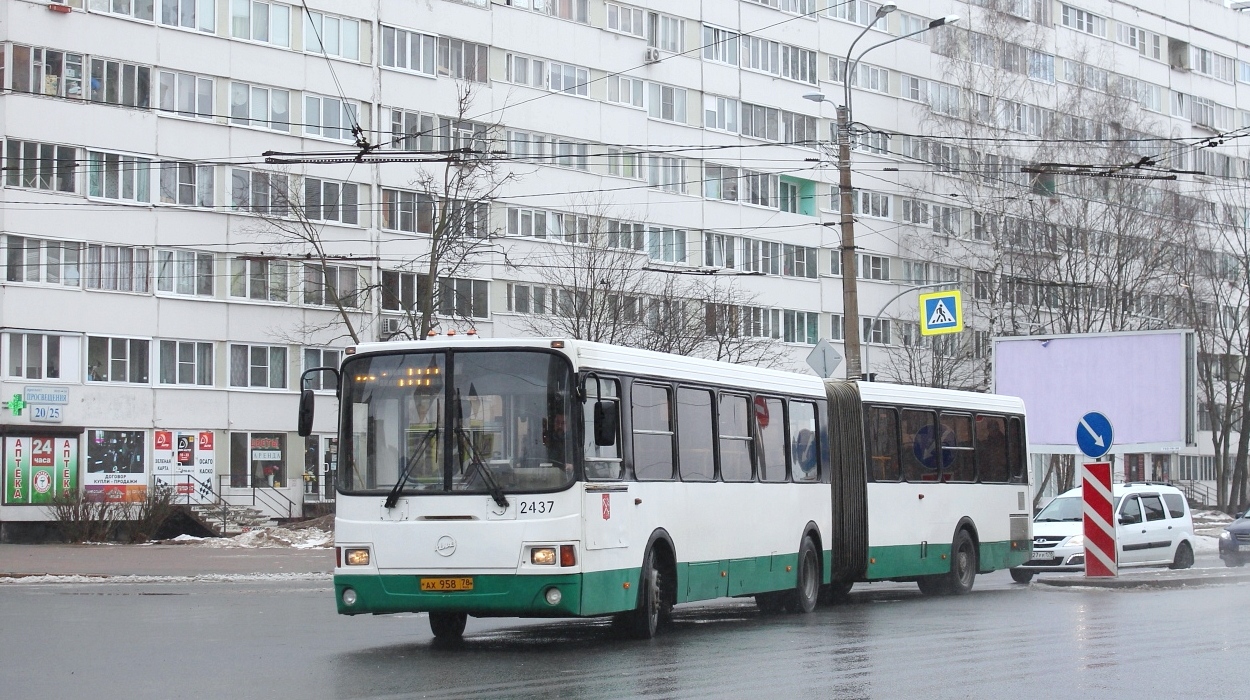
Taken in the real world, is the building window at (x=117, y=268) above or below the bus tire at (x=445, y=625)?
above

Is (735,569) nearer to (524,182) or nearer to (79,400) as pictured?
(79,400)

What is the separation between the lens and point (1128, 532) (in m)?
29.6

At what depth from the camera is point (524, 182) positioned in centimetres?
5891

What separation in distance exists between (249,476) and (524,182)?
1412cm

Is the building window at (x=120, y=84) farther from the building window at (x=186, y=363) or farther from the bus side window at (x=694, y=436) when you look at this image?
the bus side window at (x=694, y=436)

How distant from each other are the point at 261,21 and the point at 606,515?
138ft

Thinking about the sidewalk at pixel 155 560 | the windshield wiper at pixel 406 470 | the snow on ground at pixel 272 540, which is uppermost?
the windshield wiper at pixel 406 470

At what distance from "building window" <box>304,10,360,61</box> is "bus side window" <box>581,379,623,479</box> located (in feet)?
135

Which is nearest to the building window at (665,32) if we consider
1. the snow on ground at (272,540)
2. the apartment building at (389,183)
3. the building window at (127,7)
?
the apartment building at (389,183)

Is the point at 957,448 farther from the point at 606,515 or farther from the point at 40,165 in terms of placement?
the point at 40,165

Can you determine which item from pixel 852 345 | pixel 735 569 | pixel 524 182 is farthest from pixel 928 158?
pixel 735 569

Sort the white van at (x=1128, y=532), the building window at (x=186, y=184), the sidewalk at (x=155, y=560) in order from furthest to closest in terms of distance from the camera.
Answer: the building window at (x=186, y=184) → the sidewalk at (x=155, y=560) → the white van at (x=1128, y=532)

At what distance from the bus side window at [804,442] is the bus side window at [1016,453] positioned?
18.6 feet

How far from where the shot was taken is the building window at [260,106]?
52688 mm
